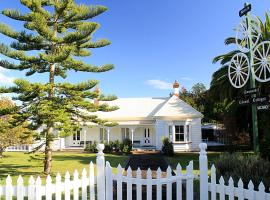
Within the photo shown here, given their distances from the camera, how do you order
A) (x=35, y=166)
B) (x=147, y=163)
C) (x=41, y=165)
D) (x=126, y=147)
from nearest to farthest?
(x=35, y=166), (x=41, y=165), (x=147, y=163), (x=126, y=147)

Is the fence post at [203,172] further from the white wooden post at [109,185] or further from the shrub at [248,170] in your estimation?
the shrub at [248,170]

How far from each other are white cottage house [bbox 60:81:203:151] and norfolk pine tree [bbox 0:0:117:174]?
50.5 feet

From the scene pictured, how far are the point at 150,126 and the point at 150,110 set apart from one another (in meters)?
1.80

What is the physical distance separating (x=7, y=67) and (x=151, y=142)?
22.8 metres

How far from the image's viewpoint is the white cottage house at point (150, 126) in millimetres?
30797

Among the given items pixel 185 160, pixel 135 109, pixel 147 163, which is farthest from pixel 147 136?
pixel 147 163

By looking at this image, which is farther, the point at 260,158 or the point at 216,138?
the point at 216,138

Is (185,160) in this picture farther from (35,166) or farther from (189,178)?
(189,178)

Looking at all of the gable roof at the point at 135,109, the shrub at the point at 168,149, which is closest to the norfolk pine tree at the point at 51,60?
the shrub at the point at 168,149

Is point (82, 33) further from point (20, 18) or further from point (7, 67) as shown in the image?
point (7, 67)

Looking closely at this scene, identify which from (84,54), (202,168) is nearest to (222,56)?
(84,54)

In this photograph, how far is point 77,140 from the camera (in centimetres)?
3569

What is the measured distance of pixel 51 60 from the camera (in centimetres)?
1332

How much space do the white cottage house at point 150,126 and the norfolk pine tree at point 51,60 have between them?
15.4 metres
